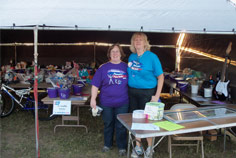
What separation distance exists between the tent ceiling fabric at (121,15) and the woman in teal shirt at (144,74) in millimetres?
440

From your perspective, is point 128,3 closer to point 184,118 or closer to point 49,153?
point 184,118

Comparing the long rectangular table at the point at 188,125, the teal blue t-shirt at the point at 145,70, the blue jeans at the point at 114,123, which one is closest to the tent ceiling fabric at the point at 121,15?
the teal blue t-shirt at the point at 145,70

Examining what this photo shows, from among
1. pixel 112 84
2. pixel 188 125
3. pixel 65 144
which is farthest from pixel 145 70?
pixel 65 144

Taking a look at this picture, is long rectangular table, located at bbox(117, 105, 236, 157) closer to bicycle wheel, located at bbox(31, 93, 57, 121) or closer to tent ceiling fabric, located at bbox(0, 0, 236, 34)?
tent ceiling fabric, located at bbox(0, 0, 236, 34)

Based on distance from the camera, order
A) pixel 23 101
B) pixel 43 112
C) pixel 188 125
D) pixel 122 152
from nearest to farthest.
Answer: pixel 188 125 → pixel 122 152 → pixel 23 101 → pixel 43 112

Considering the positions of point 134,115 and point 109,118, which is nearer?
point 134,115

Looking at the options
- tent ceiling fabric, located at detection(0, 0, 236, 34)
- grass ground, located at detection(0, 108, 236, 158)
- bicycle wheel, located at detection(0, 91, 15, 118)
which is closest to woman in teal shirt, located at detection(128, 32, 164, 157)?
tent ceiling fabric, located at detection(0, 0, 236, 34)

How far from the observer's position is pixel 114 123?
10.4 ft

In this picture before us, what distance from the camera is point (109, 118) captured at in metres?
3.01

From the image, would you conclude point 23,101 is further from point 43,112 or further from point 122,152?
point 122,152

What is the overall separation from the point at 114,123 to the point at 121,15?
4.86 feet

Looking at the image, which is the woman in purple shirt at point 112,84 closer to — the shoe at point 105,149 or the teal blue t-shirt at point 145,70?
the teal blue t-shirt at point 145,70

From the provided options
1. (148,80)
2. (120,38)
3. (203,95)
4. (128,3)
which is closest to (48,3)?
(128,3)

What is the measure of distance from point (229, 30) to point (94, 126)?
8.98ft
